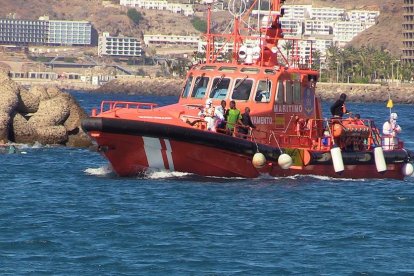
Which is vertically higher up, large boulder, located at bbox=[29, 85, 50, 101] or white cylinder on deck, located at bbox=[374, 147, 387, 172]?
large boulder, located at bbox=[29, 85, 50, 101]

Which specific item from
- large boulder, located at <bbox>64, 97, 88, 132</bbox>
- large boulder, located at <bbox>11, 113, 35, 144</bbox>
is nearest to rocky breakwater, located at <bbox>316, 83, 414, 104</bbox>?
large boulder, located at <bbox>64, 97, 88, 132</bbox>

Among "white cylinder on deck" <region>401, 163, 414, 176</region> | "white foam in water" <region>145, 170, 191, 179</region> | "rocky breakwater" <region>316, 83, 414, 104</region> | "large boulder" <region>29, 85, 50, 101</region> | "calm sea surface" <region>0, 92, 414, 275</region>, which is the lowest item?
"rocky breakwater" <region>316, 83, 414, 104</region>

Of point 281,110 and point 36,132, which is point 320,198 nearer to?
point 281,110

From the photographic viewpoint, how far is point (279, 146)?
29.6 metres

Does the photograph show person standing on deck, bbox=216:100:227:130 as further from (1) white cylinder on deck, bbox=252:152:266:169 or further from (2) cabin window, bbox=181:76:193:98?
(2) cabin window, bbox=181:76:193:98

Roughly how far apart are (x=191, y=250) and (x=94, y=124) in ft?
24.1

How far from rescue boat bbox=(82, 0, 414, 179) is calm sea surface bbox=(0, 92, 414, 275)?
1.27 ft

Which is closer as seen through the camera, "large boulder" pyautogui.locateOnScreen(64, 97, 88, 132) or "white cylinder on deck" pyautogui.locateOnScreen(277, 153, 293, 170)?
"white cylinder on deck" pyautogui.locateOnScreen(277, 153, 293, 170)

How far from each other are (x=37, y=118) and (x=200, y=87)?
1187cm

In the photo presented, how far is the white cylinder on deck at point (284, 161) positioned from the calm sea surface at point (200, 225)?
460 mm

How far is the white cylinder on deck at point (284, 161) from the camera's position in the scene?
28.7m

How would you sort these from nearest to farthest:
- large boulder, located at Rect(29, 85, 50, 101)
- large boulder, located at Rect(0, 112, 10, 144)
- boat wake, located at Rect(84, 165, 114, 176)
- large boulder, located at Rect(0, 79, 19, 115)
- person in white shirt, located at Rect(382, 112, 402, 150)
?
1. boat wake, located at Rect(84, 165, 114, 176)
2. person in white shirt, located at Rect(382, 112, 402, 150)
3. large boulder, located at Rect(0, 112, 10, 144)
4. large boulder, located at Rect(0, 79, 19, 115)
5. large boulder, located at Rect(29, 85, 50, 101)

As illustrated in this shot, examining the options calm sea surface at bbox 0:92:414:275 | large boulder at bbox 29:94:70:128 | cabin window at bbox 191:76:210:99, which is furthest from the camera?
large boulder at bbox 29:94:70:128

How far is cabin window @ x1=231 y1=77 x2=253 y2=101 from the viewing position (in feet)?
97.0
